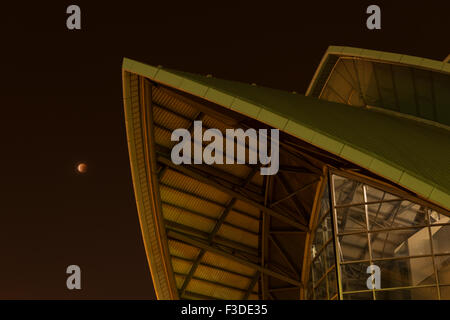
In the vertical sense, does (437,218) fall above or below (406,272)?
above

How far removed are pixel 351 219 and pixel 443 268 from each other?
3761mm

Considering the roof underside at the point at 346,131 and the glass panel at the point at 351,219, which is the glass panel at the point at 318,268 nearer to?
the glass panel at the point at 351,219

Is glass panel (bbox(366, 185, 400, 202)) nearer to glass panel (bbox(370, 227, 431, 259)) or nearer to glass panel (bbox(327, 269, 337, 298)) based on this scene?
glass panel (bbox(370, 227, 431, 259))

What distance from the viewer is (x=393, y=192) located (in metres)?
21.0

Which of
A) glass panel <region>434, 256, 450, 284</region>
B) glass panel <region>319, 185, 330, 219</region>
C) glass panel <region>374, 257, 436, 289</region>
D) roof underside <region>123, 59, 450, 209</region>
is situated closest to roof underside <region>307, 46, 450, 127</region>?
roof underside <region>123, 59, 450, 209</region>

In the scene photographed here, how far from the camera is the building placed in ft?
55.7

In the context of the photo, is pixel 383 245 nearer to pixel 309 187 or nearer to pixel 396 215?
pixel 396 215

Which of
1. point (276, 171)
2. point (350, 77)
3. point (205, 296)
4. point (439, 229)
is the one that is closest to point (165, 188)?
point (276, 171)

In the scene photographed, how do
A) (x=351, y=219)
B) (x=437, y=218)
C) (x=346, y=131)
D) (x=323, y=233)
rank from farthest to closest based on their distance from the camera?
(x=323, y=233) → (x=351, y=219) → (x=437, y=218) → (x=346, y=131)

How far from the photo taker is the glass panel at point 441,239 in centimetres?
1944

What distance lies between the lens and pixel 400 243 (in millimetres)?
20219

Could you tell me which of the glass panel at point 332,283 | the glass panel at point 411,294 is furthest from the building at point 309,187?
the glass panel at point 332,283

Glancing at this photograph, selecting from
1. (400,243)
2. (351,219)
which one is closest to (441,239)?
→ (400,243)

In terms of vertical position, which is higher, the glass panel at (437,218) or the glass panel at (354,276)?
the glass panel at (437,218)
